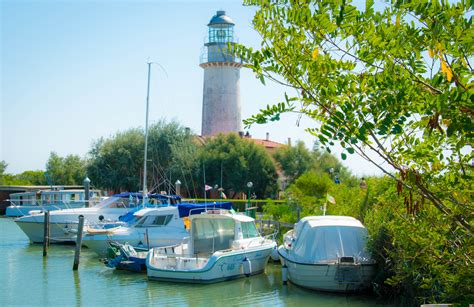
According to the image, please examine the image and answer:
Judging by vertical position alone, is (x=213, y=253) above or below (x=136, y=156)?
→ below

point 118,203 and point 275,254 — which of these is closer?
point 275,254

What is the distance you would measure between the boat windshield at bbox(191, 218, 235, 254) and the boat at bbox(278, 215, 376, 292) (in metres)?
3.76

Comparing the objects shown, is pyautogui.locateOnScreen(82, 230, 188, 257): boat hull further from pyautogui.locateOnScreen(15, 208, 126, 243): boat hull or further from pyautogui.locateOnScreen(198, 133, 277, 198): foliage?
pyautogui.locateOnScreen(198, 133, 277, 198): foliage

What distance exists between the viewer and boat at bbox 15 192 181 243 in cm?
3177

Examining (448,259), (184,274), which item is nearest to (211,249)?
(184,274)

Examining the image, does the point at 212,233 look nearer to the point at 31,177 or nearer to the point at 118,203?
the point at 118,203

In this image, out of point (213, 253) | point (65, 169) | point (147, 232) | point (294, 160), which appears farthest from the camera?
point (65, 169)

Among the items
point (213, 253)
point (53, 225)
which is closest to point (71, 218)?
point (53, 225)

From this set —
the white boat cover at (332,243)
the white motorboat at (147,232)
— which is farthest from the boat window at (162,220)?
the white boat cover at (332,243)

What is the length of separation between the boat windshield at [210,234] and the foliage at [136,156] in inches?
1165

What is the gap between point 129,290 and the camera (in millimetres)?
18578

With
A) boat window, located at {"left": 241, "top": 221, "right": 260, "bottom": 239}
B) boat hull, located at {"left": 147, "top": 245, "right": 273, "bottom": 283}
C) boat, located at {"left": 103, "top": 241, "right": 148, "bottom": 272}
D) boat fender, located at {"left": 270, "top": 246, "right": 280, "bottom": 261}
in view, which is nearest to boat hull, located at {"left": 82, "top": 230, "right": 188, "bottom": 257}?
boat, located at {"left": 103, "top": 241, "right": 148, "bottom": 272}

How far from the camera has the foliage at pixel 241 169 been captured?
50062mm

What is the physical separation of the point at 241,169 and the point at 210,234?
92.0ft
